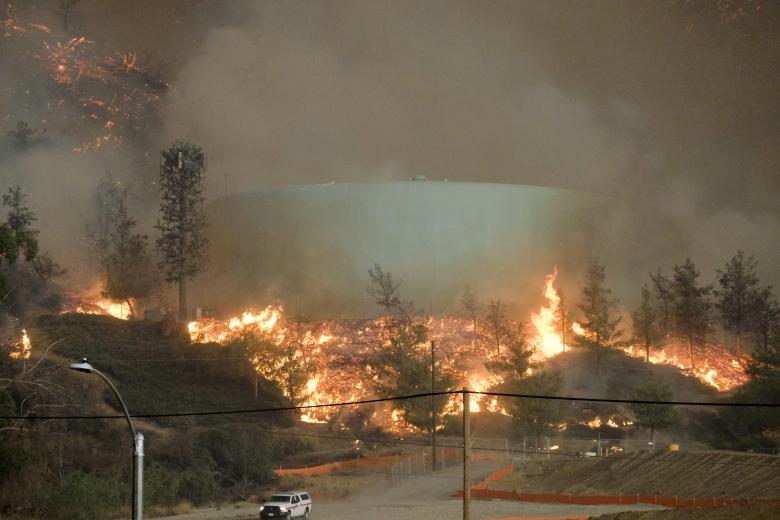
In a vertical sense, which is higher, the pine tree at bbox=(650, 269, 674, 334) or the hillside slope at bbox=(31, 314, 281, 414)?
the pine tree at bbox=(650, 269, 674, 334)

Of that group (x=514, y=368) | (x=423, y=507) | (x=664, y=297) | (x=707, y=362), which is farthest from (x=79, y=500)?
(x=664, y=297)

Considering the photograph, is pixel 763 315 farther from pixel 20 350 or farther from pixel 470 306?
pixel 20 350

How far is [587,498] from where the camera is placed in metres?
38.1

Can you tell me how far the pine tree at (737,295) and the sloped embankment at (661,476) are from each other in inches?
1352

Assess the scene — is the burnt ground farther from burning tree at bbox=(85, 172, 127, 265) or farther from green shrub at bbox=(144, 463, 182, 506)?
burning tree at bbox=(85, 172, 127, 265)

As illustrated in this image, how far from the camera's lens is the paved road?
3538cm

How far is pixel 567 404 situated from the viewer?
2338 inches

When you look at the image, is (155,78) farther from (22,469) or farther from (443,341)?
(22,469)

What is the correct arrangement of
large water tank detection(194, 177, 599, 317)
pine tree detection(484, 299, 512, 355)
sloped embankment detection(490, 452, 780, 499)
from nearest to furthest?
sloped embankment detection(490, 452, 780, 499), pine tree detection(484, 299, 512, 355), large water tank detection(194, 177, 599, 317)

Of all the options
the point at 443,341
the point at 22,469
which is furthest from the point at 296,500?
the point at 443,341

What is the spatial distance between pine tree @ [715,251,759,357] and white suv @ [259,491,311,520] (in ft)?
149

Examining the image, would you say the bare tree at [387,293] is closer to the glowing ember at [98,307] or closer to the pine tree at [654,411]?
the glowing ember at [98,307]

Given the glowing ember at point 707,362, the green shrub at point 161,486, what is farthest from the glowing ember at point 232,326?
the glowing ember at point 707,362

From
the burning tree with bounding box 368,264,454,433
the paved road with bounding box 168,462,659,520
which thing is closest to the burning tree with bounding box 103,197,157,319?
the burning tree with bounding box 368,264,454,433
